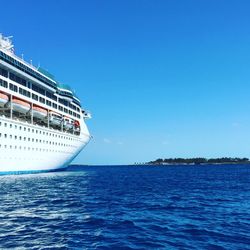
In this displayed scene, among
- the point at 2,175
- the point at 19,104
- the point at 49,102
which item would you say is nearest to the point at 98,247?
the point at 2,175

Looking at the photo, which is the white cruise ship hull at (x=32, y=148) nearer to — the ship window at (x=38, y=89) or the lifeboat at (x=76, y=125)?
the lifeboat at (x=76, y=125)

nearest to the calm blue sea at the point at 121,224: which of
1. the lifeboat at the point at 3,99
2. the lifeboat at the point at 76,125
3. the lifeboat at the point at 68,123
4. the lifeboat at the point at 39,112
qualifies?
the lifeboat at the point at 3,99

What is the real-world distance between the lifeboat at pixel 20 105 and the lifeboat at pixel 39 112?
2661 mm

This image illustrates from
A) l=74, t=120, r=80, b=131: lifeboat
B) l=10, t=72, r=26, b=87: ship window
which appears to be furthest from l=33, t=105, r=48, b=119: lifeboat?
l=74, t=120, r=80, b=131: lifeboat

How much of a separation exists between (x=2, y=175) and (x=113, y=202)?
27746mm

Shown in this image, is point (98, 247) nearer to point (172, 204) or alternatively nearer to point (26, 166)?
point (172, 204)

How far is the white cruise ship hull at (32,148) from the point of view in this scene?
48656 millimetres

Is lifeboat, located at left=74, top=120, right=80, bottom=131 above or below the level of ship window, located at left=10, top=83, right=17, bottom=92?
below

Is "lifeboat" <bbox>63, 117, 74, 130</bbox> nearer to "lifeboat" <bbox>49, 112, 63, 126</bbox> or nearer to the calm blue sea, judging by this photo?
"lifeboat" <bbox>49, 112, 63, 126</bbox>

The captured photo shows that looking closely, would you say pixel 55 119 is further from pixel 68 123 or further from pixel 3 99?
pixel 3 99

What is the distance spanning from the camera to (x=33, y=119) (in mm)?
65125

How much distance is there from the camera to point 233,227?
1716 centimetres

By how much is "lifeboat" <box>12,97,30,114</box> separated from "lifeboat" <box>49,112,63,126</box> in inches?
343

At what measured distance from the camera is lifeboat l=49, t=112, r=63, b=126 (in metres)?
68.9
